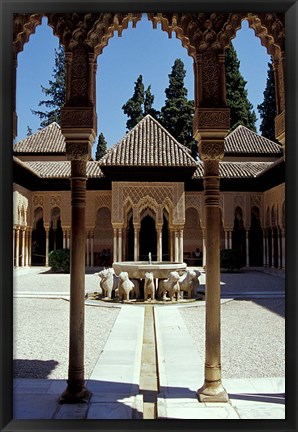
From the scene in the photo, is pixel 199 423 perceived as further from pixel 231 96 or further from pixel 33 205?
pixel 231 96

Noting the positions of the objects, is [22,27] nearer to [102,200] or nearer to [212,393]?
[212,393]

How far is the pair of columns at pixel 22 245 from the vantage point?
23686 mm

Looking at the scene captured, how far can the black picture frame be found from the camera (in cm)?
344

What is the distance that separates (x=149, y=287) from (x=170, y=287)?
588mm

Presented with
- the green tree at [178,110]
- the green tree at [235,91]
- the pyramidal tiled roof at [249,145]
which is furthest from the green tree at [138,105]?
the pyramidal tiled roof at [249,145]

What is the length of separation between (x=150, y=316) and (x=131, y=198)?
12.7 metres

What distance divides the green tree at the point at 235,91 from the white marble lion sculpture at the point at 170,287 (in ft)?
84.3

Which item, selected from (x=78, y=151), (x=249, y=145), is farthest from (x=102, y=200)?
(x=78, y=151)

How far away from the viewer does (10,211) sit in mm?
3543

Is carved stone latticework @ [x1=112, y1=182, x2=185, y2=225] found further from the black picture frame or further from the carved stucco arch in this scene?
Answer: the black picture frame

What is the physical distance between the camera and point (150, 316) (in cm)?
1024

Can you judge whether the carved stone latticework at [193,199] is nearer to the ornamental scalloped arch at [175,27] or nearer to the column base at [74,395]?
the ornamental scalloped arch at [175,27]

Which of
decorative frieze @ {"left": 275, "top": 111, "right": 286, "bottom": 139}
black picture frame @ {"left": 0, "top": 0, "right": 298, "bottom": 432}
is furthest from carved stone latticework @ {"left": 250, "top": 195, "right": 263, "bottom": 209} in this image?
black picture frame @ {"left": 0, "top": 0, "right": 298, "bottom": 432}

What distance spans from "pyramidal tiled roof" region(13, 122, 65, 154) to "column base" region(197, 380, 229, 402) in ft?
89.6
